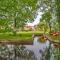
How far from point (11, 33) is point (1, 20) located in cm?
32

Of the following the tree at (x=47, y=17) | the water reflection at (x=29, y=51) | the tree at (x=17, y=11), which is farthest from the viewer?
the tree at (x=47, y=17)

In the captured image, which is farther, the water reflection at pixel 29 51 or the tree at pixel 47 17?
the tree at pixel 47 17

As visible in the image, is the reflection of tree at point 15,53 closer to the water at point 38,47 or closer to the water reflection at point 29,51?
the water reflection at point 29,51

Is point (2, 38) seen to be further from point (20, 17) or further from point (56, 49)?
point (56, 49)

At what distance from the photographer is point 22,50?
4.98 m

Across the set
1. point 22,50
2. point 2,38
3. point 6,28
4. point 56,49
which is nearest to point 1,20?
point 6,28

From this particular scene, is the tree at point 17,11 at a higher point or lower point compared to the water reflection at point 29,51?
higher

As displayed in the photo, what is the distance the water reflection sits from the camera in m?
4.58

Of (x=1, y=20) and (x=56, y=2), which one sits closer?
(x=1, y=20)

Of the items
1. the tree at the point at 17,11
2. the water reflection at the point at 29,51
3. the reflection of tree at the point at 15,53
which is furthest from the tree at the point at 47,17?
the reflection of tree at the point at 15,53

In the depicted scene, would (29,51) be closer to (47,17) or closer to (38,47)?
(38,47)

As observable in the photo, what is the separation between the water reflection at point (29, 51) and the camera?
458 centimetres

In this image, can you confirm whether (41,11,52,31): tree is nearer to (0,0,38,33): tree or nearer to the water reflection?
(0,0,38,33): tree

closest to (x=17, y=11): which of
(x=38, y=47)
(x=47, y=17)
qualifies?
(x=47, y=17)
